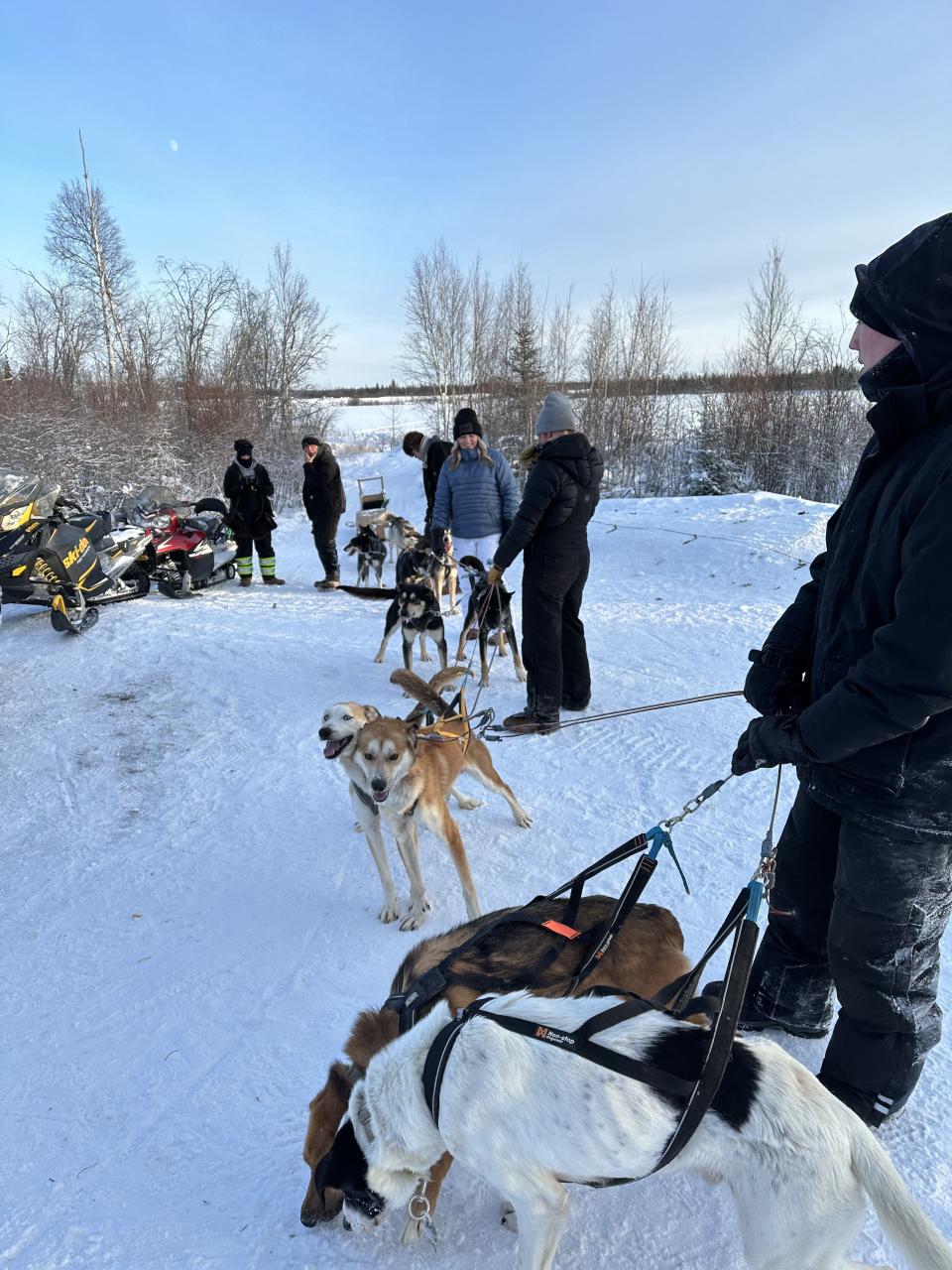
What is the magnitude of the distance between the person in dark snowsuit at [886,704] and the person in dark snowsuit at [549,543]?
9.79ft

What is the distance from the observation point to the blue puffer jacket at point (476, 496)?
6781mm

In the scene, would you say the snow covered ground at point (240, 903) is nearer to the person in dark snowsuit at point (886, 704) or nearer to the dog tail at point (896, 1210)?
the person in dark snowsuit at point (886, 704)

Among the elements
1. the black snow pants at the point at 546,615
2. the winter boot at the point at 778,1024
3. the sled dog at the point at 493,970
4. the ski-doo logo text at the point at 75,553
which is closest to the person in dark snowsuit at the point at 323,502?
the ski-doo logo text at the point at 75,553

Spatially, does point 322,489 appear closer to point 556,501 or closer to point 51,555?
point 51,555

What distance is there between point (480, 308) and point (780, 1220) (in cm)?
2787

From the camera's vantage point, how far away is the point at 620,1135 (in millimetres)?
1479

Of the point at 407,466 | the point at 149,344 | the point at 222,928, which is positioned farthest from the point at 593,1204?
the point at 149,344

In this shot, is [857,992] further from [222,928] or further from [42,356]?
[42,356]

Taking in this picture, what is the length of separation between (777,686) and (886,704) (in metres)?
0.59

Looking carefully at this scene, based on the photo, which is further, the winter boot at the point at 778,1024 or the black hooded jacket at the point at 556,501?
the black hooded jacket at the point at 556,501

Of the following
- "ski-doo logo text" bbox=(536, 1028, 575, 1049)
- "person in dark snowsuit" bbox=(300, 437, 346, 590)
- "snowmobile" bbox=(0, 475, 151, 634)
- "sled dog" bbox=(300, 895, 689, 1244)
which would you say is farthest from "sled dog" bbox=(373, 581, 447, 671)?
"ski-doo logo text" bbox=(536, 1028, 575, 1049)

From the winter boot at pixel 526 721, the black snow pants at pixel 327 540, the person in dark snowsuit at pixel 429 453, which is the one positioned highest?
the person in dark snowsuit at pixel 429 453

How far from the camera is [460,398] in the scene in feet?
86.5

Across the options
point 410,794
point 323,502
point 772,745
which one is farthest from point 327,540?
point 772,745
